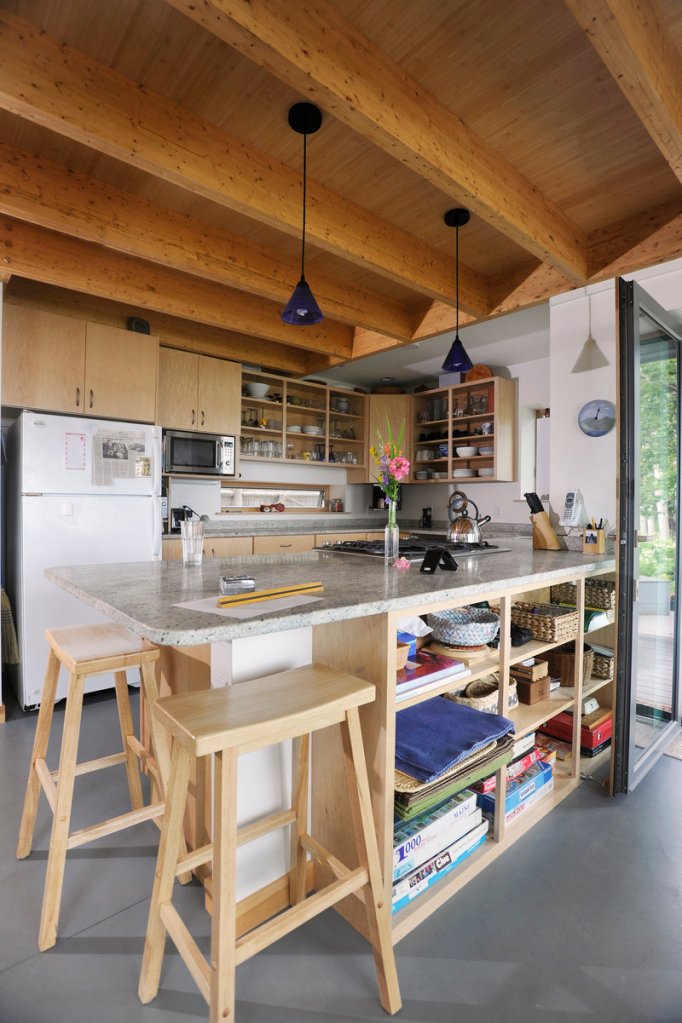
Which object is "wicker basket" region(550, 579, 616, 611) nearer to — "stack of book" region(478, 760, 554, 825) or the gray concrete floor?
"stack of book" region(478, 760, 554, 825)

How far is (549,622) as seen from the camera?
1.96 m

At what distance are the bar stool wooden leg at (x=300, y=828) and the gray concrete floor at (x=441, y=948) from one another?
0.10 metres

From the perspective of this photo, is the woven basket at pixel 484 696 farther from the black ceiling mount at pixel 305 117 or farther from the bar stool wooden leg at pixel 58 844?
the black ceiling mount at pixel 305 117

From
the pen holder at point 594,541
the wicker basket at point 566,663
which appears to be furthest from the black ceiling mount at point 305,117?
the wicker basket at point 566,663

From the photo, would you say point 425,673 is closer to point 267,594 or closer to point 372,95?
point 267,594

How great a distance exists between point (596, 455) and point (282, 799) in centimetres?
247

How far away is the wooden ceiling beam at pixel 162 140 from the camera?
174 centimetres

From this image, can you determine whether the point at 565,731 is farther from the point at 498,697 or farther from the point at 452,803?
the point at 452,803

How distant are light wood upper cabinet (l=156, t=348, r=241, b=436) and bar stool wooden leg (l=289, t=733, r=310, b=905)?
10.1ft

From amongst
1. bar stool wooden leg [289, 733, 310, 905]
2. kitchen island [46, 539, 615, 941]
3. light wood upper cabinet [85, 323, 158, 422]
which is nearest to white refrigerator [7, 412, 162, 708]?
light wood upper cabinet [85, 323, 158, 422]

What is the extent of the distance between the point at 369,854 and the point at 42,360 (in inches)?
127

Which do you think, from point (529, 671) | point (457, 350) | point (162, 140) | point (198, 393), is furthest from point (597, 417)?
point (198, 393)

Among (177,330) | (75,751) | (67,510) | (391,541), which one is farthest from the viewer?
(177,330)

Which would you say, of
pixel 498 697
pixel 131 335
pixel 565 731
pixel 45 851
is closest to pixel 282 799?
pixel 498 697
